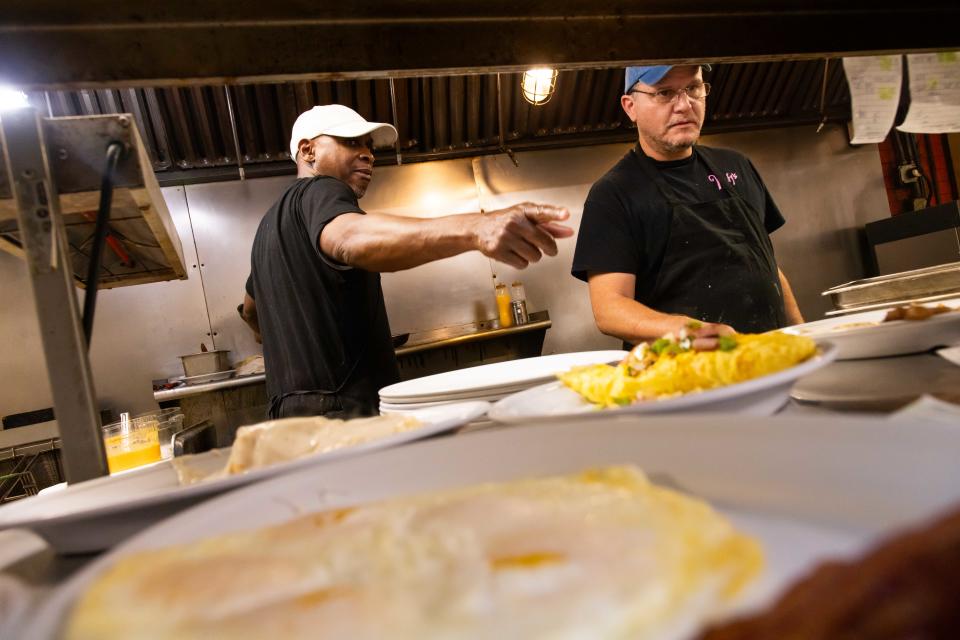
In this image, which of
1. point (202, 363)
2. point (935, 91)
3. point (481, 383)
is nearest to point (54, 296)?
point (481, 383)

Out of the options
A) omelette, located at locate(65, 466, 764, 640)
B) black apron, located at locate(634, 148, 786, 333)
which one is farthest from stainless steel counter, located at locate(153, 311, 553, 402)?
omelette, located at locate(65, 466, 764, 640)

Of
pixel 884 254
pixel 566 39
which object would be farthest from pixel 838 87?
pixel 566 39

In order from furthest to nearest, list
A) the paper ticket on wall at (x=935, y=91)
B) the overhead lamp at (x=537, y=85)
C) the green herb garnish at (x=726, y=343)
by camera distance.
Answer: the overhead lamp at (x=537, y=85) → the paper ticket on wall at (x=935, y=91) → the green herb garnish at (x=726, y=343)

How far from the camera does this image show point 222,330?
498cm

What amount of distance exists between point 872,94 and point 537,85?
92.5 inches

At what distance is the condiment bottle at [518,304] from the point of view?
5.23 m

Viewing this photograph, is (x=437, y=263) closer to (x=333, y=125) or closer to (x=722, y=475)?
(x=333, y=125)

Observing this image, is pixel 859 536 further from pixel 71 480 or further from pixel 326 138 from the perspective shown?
pixel 326 138

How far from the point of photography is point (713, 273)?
9.21 ft

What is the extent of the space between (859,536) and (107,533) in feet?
2.45

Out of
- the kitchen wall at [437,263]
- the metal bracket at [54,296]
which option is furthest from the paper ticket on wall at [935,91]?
the metal bracket at [54,296]

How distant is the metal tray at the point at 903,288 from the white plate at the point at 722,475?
1.71m

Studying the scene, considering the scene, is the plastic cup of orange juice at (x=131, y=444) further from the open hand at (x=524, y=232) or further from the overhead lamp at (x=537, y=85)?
the overhead lamp at (x=537, y=85)

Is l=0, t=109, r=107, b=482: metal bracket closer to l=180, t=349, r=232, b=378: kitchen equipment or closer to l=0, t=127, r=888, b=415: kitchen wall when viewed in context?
l=180, t=349, r=232, b=378: kitchen equipment
